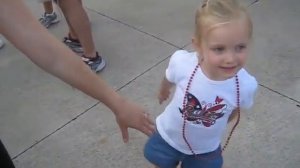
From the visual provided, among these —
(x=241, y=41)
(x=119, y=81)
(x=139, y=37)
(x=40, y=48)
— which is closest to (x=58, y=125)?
(x=119, y=81)

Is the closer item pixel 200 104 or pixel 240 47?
pixel 240 47

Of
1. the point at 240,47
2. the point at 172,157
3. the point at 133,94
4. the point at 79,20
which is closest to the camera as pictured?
the point at 240,47

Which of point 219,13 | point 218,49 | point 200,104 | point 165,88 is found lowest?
point 165,88

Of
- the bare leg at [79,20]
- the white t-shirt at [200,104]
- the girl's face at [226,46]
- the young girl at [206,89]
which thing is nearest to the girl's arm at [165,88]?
the young girl at [206,89]

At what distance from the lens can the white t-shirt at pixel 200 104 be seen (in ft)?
5.83

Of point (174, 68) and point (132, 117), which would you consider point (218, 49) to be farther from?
point (132, 117)

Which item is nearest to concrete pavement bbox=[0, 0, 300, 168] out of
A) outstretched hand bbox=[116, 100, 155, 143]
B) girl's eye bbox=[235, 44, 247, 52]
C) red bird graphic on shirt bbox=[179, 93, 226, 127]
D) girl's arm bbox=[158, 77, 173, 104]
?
girl's arm bbox=[158, 77, 173, 104]

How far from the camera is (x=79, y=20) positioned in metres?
3.29

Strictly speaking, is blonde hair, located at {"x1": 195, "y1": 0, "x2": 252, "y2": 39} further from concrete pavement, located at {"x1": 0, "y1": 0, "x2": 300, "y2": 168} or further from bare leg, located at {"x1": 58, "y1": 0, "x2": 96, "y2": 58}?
bare leg, located at {"x1": 58, "y1": 0, "x2": 96, "y2": 58}

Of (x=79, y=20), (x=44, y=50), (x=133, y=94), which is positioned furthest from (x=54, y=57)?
(x=79, y=20)

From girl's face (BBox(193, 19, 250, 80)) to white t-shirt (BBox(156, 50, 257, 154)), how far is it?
9cm

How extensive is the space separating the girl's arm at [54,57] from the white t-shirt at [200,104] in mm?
228

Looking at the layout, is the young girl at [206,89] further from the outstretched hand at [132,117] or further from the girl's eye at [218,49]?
the outstretched hand at [132,117]

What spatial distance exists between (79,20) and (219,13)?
1.85 meters
